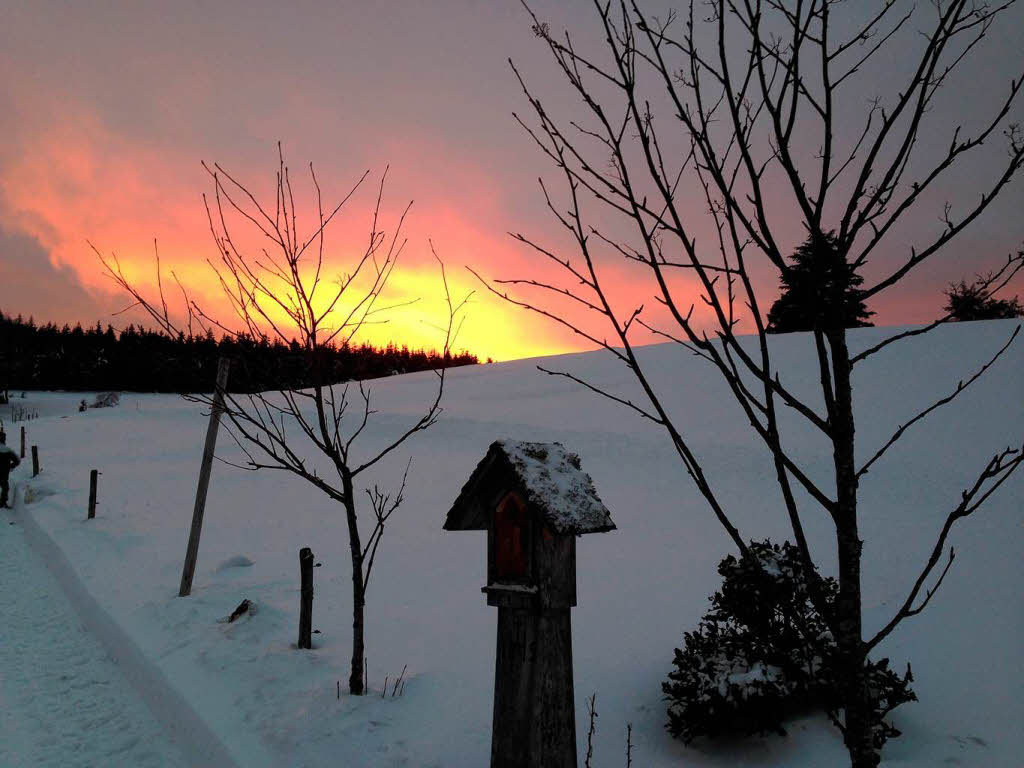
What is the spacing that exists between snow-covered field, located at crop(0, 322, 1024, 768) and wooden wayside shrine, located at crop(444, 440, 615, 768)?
1.54 meters

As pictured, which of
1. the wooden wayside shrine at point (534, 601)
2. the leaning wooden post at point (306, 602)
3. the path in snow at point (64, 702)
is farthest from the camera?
the leaning wooden post at point (306, 602)

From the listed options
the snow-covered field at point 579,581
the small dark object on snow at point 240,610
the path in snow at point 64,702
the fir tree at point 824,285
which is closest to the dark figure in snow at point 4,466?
the snow-covered field at point 579,581

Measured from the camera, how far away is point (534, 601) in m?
3.36

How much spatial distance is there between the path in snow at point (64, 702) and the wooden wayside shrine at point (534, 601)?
10.6 ft

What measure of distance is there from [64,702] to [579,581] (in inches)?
248

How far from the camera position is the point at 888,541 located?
1009 centimetres

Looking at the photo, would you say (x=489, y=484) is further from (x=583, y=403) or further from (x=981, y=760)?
(x=583, y=403)

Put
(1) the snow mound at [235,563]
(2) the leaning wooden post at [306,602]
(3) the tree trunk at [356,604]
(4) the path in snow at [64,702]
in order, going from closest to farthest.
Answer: (4) the path in snow at [64,702]
(3) the tree trunk at [356,604]
(2) the leaning wooden post at [306,602]
(1) the snow mound at [235,563]

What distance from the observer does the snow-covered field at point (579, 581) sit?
A: 16.4 feet

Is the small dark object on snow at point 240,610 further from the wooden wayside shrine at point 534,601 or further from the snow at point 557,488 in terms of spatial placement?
the snow at point 557,488

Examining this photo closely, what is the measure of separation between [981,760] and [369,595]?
719 centimetres

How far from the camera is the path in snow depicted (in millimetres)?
4879

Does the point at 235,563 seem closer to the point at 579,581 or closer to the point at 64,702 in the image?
the point at 64,702

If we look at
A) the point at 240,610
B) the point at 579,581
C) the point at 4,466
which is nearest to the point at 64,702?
the point at 240,610
